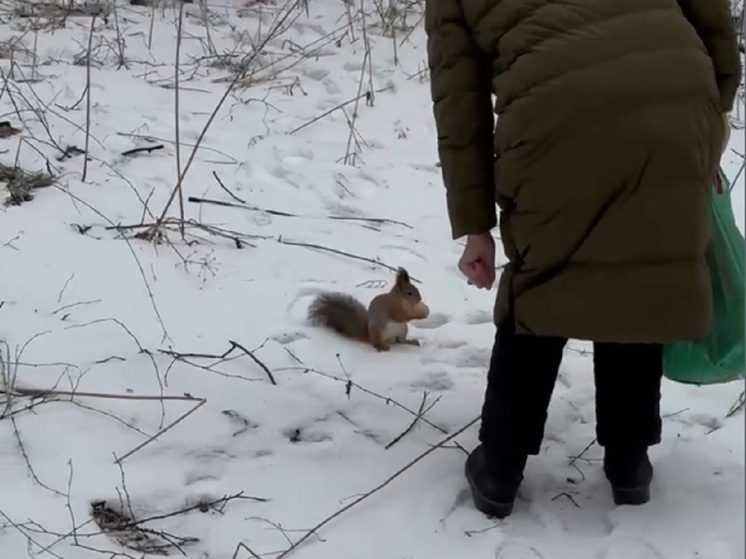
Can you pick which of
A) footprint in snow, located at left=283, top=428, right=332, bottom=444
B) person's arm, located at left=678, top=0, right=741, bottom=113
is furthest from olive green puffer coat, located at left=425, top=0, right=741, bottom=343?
footprint in snow, located at left=283, top=428, right=332, bottom=444

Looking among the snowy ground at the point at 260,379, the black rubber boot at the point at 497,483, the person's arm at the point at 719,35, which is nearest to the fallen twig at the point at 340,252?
the snowy ground at the point at 260,379

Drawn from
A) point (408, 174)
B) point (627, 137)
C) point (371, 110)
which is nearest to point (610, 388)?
point (627, 137)

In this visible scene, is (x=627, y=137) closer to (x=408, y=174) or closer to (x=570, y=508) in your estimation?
(x=570, y=508)

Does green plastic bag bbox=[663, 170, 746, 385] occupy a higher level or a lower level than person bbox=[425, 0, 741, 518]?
lower

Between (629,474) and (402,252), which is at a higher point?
(402,252)

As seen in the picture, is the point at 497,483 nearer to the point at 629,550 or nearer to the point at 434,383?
the point at 629,550

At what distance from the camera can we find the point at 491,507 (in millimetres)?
2170

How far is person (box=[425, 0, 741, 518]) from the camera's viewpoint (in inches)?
67.8

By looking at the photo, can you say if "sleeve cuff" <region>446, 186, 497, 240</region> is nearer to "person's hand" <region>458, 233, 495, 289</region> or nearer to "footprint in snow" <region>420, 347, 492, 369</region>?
"person's hand" <region>458, 233, 495, 289</region>

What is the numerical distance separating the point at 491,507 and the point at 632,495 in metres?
0.27

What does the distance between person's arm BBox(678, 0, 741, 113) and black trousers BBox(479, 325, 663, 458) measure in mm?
486

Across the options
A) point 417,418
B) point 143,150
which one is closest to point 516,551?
point 417,418

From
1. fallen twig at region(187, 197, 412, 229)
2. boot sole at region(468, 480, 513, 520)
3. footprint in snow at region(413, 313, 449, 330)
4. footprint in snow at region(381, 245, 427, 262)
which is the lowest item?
boot sole at region(468, 480, 513, 520)

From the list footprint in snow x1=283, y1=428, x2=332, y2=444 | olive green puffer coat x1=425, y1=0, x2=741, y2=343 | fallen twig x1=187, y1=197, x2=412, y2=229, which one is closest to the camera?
olive green puffer coat x1=425, y1=0, x2=741, y2=343
